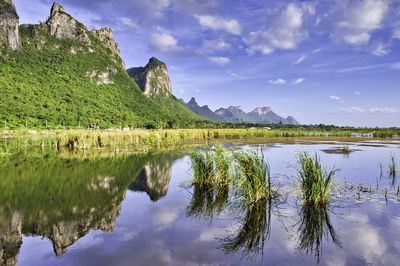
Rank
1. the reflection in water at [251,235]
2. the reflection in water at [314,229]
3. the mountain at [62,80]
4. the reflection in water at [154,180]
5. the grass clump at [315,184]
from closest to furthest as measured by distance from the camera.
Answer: the reflection in water at [251,235] < the reflection in water at [314,229] < the grass clump at [315,184] < the reflection in water at [154,180] < the mountain at [62,80]

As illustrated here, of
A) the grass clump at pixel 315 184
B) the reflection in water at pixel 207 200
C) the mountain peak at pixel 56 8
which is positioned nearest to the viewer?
the reflection in water at pixel 207 200

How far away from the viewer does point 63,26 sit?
138 m

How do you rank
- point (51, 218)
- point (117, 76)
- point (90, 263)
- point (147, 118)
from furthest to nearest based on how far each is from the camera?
1. point (117, 76)
2. point (147, 118)
3. point (51, 218)
4. point (90, 263)

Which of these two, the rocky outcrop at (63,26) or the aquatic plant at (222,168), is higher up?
the rocky outcrop at (63,26)

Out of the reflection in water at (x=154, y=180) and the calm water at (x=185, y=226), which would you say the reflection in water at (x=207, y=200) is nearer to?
the calm water at (x=185, y=226)

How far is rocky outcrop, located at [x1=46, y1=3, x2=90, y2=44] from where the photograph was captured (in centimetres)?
13356

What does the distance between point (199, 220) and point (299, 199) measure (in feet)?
11.6

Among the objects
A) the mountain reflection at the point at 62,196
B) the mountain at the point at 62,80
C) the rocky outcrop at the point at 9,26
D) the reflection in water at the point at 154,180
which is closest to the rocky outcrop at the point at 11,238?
the mountain reflection at the point at 62,196

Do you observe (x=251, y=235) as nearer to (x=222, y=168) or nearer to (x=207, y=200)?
(x=207, y=200)

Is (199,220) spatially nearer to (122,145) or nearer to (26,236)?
(26,236)

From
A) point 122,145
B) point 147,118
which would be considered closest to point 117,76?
point 147,118

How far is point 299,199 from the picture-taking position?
765 centimetres

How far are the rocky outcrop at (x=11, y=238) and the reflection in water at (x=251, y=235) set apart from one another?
3.96m

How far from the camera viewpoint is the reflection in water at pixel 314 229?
4.77 meters
